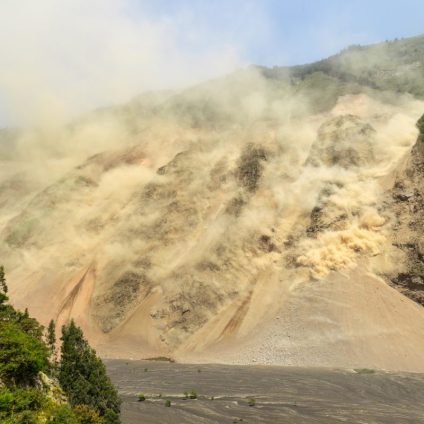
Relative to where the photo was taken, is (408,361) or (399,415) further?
(408,361)

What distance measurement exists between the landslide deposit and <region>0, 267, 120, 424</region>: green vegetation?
33.1m

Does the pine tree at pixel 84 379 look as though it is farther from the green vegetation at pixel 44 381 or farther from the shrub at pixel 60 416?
→ the shrub at pixel 60 416

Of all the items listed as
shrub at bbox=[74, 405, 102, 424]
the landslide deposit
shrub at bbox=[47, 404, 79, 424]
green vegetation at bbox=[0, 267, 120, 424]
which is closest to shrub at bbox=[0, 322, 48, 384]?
green vegetation at bbox=[0, 267, 120, 424]

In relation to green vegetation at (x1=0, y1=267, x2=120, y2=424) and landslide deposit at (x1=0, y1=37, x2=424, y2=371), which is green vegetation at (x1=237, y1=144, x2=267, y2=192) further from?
green vegetation at (x1=0, y1=267, x2=120, y2=424)

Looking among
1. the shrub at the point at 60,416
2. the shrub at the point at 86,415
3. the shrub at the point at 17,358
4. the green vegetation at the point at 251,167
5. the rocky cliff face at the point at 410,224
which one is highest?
the green vegetation at the point at 251,167

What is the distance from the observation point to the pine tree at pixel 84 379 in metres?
25.0

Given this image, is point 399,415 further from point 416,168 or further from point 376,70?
point 376,70

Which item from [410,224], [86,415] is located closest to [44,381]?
[86,415]

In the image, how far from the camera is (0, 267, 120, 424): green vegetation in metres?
15.3

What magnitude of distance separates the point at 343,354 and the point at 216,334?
16.5 metres

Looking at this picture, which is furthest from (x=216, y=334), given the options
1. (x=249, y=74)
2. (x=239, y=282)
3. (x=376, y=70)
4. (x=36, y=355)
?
(x=376, y=70)

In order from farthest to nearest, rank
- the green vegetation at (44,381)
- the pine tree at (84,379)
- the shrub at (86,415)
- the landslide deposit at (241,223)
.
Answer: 1. the landslide deposit at (241,223)
2. the pine tree at (84,379)
3. the shrub at (86,415)
4. the green vegetation at (44,381)

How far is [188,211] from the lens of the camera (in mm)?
84250

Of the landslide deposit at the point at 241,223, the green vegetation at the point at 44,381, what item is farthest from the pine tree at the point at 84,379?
the landslide deposit at the point at 241,223
